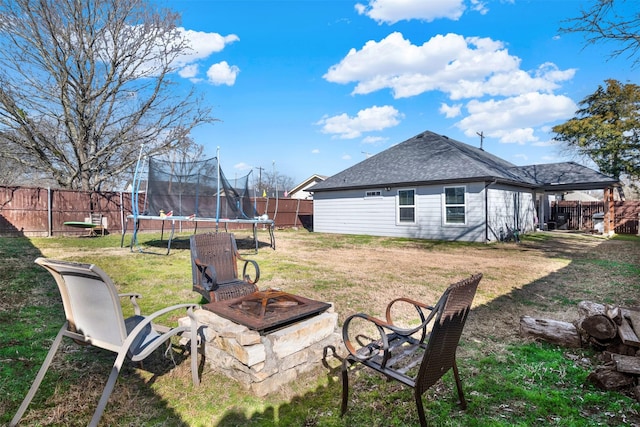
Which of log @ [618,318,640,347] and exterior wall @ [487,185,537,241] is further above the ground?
exterior wall @ [487,185,537,241]

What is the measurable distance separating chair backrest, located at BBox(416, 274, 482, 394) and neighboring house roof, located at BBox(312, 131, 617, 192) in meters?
10.1

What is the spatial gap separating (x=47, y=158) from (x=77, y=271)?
16.4 meters

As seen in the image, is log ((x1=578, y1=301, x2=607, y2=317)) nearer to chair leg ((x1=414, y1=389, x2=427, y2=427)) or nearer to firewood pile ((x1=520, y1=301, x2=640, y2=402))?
firewood pile ((x1=520, y1=301, x2=640, y2=402))

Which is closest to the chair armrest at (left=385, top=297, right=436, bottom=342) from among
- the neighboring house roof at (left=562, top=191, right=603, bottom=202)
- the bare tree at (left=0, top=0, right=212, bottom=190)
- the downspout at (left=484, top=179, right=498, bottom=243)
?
the downspout at (left=484, top=179, right=498, bottom=243)

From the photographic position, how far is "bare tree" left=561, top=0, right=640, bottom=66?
6.21m

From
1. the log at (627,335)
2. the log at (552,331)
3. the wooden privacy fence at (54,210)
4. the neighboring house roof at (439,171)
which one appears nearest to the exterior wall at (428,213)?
the neighboring house roof at (439,171)

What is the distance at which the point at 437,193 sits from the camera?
39.7 feet

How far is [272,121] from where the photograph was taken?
21.5 metres

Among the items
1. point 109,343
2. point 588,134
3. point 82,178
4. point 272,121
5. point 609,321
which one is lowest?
point 609,321

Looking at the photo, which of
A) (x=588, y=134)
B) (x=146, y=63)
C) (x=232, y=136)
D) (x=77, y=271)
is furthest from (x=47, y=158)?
(x=588, y=134)

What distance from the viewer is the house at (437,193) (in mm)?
11422

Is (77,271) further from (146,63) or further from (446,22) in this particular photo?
(146,63)

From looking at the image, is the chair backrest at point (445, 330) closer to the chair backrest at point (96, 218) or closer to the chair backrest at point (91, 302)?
the chair backrest at point (91, 302)

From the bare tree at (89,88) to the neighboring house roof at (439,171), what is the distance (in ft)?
29.6
